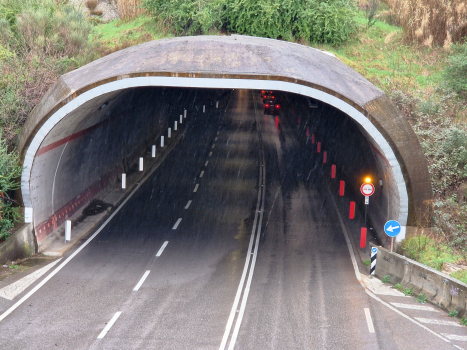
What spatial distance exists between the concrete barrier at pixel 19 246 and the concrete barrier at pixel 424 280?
11.9m

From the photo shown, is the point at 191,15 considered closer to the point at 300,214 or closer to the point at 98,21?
the point at 98,21

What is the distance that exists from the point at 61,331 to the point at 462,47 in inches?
1123

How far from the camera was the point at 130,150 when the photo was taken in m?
32.2

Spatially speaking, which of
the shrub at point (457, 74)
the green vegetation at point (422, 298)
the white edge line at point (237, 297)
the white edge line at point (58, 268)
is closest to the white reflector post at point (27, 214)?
the white edge line at point (58, 268)

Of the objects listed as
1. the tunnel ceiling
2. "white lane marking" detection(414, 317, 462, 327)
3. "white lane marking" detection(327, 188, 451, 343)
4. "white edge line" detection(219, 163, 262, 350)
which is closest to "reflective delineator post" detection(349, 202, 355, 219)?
"white lane marking" detection(327, 188, 451, 343)

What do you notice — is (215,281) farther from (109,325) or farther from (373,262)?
(373,262)

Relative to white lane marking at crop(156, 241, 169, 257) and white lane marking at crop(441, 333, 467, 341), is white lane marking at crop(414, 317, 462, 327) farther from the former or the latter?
white lane marking at crop(156, 241, 169, 257)

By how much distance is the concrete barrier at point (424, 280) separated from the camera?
14.6 m

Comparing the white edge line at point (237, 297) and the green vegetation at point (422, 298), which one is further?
the green vegetation at point (422, 298)

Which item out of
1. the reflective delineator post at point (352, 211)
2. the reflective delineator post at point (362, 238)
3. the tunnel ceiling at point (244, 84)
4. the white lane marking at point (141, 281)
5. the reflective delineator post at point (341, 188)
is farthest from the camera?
the reflective delineator post at point (341, 188)

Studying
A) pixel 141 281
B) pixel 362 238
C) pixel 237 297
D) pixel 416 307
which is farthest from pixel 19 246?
pixel 416 307

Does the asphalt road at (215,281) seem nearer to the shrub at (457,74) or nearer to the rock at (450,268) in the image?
the rock at (450,268)

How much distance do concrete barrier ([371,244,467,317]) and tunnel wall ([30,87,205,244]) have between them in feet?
36.7

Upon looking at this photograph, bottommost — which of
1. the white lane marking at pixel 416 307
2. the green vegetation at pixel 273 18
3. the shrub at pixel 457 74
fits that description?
the white lane marking at pixel 416 307
